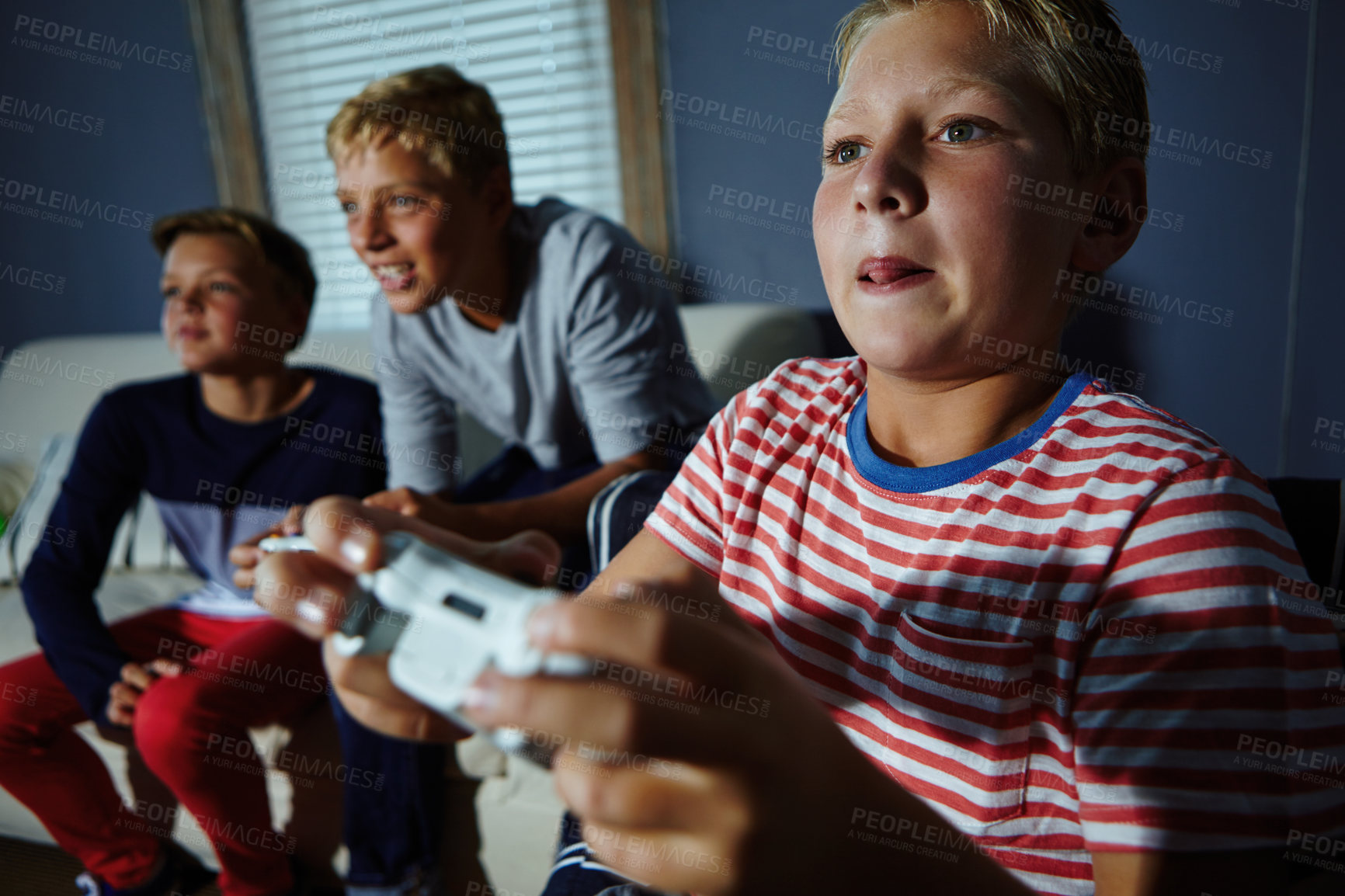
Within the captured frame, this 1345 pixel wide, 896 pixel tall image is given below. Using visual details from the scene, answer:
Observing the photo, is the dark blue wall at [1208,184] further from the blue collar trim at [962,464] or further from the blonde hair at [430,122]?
the blue collar trim at [962,464]

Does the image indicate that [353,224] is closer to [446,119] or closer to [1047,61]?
[446,119]

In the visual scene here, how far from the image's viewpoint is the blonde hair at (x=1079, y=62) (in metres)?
0.59

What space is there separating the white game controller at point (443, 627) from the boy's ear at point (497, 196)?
1.23 meters

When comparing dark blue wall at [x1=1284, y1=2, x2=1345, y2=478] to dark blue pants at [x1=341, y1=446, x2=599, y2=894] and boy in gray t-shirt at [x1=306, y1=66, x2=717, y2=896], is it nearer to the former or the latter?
boy in gray t-shirt at [x1=306, y1=66, x2=717, y2=896]

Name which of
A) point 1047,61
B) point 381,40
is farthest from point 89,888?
point 381,40

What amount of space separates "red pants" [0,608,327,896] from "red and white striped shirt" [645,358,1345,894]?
909mm

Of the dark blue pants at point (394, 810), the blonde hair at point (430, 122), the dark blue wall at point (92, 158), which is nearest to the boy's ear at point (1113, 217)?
the dark blue pants at point (394, 810)

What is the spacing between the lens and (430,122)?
141cm

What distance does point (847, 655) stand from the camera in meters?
0.62

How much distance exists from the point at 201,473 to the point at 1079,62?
1.60 meters

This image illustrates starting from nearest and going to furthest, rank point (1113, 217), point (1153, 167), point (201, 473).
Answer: point (1113, 217) < point (201, 473) < point (1153, 167)

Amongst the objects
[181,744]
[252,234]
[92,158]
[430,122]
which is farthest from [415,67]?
[181,744]

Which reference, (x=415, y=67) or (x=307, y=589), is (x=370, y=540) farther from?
(x=415, y=67)

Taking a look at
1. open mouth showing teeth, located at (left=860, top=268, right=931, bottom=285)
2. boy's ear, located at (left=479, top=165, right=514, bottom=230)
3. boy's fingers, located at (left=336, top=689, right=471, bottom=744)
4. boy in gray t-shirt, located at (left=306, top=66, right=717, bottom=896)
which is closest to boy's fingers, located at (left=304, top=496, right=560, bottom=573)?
boy's fingers, located at (left=336, top=689, right=471, bottom=744)
